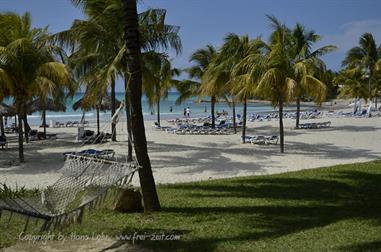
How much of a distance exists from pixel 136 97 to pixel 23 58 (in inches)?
293

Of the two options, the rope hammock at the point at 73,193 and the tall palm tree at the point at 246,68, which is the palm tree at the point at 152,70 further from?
the rope hammock at the point at 73,193

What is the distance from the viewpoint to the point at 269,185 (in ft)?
26.1

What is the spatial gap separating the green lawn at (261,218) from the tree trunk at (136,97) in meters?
0.35

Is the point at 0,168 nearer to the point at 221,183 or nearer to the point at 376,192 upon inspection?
the point at 221,183

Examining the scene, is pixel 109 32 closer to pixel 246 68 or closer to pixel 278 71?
pixel 278 71

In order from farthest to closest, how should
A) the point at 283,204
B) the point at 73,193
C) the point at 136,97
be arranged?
the point at 283,204, the point at 136,97, the point at 73,193

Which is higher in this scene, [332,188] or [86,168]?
[86,168]

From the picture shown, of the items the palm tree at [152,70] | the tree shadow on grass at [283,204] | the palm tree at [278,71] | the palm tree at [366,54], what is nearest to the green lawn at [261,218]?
the tree shadow on grass at [283,204]

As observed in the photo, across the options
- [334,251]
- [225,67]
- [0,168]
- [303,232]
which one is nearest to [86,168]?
[303,232]

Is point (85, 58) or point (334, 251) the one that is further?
point (85, 58)

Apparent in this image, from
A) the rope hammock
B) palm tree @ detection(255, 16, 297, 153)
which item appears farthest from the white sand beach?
the rope hammock

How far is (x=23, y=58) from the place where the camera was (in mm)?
11852

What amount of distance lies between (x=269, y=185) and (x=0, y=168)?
24.4ft

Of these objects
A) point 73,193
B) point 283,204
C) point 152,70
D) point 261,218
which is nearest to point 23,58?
point 152,70
